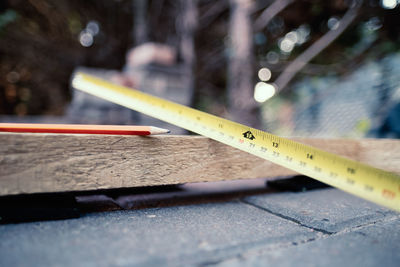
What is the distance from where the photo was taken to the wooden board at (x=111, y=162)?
2.28 ft

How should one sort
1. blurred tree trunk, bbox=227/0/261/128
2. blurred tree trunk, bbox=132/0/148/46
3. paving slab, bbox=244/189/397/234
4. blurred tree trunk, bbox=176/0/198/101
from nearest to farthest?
paving slab, bbox=244/189/397/234 < blurred tree trunk, bbox=227/0/261/128 < blurred tree trunk, bbox=176/0/198/101 < blurred tree trunk, bbox=132/0/148/46

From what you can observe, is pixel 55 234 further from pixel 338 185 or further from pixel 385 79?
pixel 385 79

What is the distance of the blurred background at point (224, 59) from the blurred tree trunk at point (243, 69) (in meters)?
0.01

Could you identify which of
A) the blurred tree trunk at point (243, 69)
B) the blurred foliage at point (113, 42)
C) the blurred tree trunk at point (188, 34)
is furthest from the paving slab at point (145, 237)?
the blurred foliage at point (113, 42)

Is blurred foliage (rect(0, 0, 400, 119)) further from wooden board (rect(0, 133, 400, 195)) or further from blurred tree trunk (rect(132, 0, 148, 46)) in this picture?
wooden board (rect(0, 133, 400, 195))

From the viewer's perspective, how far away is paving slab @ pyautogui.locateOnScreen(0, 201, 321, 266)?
0.57m

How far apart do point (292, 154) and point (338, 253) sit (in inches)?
10.7

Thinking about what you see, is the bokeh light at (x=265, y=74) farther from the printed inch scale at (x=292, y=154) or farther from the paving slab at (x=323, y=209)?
the printed inch scale at (x=292, y=154)

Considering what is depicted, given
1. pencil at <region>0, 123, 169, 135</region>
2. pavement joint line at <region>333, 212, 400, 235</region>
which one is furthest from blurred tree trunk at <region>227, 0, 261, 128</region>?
pencil at <region>0, 123, 169, 135</region>

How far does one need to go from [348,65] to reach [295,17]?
3.98ft

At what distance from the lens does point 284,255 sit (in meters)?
0.61

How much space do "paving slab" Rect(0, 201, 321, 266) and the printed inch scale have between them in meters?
0.19

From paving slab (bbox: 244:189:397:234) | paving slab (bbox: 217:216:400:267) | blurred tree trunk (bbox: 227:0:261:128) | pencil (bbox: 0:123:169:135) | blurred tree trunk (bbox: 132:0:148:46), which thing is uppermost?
blurred tree trunk (bbox: 132:0:148:46)

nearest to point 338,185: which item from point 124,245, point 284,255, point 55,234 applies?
point 284,255
